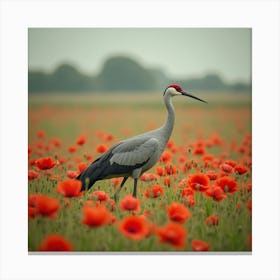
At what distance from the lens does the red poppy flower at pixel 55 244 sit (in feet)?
13.7

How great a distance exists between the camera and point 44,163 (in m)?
4.35

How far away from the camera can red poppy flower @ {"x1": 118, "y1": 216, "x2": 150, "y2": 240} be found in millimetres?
3893

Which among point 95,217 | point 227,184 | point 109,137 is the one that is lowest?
point 95,217

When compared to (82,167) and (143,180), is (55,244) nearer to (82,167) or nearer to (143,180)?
(82,167)

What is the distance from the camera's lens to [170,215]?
4027 mm

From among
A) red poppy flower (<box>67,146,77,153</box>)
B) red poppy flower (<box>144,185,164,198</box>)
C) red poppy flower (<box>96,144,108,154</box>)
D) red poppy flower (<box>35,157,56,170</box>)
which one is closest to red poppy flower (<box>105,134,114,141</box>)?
red poppy flower (<box>96,144,108,154</box>)

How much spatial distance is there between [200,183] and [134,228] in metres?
0.73

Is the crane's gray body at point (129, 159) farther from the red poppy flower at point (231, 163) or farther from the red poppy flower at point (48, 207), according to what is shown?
the red poppy flower at point (231, 163)

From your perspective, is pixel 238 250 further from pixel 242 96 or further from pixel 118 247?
pixel 242 96

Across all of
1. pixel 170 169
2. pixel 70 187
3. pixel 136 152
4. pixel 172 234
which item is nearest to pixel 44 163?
pixel 70 187

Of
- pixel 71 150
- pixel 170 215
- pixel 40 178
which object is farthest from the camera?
pixel 71 150

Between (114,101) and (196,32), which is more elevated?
(196,32)

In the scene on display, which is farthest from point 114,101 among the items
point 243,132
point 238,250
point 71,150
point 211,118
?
point 238,250
